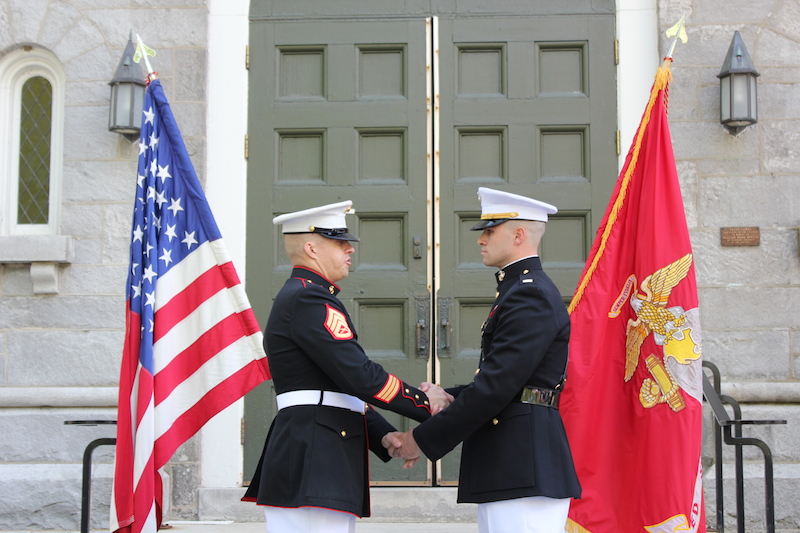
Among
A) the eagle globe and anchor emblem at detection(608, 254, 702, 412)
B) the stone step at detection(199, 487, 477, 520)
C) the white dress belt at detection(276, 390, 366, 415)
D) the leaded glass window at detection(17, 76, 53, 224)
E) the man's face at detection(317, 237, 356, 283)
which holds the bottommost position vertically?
the stone step at detection(199, 487, 477, 520)

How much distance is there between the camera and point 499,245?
3.61 meters

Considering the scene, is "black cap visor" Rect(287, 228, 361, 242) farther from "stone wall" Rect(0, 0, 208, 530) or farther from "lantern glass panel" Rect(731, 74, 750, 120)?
"lantern glass panel" Rect(731, 74, 750, 120)

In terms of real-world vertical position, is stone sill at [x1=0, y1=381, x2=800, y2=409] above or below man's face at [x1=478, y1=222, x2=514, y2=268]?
below

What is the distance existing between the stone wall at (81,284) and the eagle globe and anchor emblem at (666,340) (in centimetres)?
300

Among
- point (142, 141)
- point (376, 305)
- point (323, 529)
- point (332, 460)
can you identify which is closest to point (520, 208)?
point (332, 460)

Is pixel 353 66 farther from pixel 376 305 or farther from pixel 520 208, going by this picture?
pixel 520 208

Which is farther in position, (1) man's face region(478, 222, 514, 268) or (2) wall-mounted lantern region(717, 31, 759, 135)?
(2) wall-mounted lantern region(717, 31, 759, 135)

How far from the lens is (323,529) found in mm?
3291

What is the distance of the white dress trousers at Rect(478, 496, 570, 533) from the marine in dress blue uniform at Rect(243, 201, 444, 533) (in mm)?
547

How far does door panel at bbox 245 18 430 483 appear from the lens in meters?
5.69

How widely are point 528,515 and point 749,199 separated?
129 inches

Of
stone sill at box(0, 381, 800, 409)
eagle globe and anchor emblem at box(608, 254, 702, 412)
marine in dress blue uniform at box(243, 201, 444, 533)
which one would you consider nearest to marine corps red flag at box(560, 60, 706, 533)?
eagle globe and anchor emblem at box(608, 254, 702, 412)

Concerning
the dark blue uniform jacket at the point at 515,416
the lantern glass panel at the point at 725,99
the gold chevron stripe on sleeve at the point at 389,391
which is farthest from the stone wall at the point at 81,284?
the lantern glass panel at the point at 725,99

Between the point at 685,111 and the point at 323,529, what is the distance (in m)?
3.84
